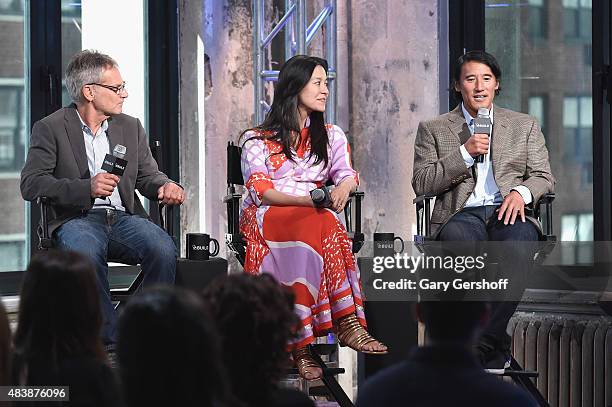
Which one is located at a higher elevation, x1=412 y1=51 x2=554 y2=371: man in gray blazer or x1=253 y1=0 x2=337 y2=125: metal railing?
x1=253 y1=0 x2=337 y2=125: metal railing

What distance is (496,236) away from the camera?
4.02m

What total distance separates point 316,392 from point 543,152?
1.36 meters

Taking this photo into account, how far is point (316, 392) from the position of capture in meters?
3.93

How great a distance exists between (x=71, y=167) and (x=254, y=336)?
8.17 ft

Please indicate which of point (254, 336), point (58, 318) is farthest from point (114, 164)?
point (254, 336)

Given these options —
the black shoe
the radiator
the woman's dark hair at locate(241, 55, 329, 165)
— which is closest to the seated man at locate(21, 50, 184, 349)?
the woman's dark hair at locate(241, 55, 329, 165)

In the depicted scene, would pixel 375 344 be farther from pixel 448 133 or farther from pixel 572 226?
pixel 572 226

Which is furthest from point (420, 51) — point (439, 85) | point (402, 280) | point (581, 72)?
point (402, 280)

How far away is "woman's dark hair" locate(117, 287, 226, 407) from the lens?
1.53m

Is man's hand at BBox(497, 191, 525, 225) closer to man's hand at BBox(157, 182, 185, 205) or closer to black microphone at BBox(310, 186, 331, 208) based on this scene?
black microphone at BBox(310, 186, 331, 208)

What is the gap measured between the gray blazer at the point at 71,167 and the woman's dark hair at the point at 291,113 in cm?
51

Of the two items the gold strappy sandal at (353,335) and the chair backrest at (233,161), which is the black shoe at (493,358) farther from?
the chair backrest at (233,161)

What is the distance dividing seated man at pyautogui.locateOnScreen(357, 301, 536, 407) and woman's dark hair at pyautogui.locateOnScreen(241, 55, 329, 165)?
7.63ft

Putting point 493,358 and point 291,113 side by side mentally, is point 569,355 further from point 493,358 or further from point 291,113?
point 291,113
